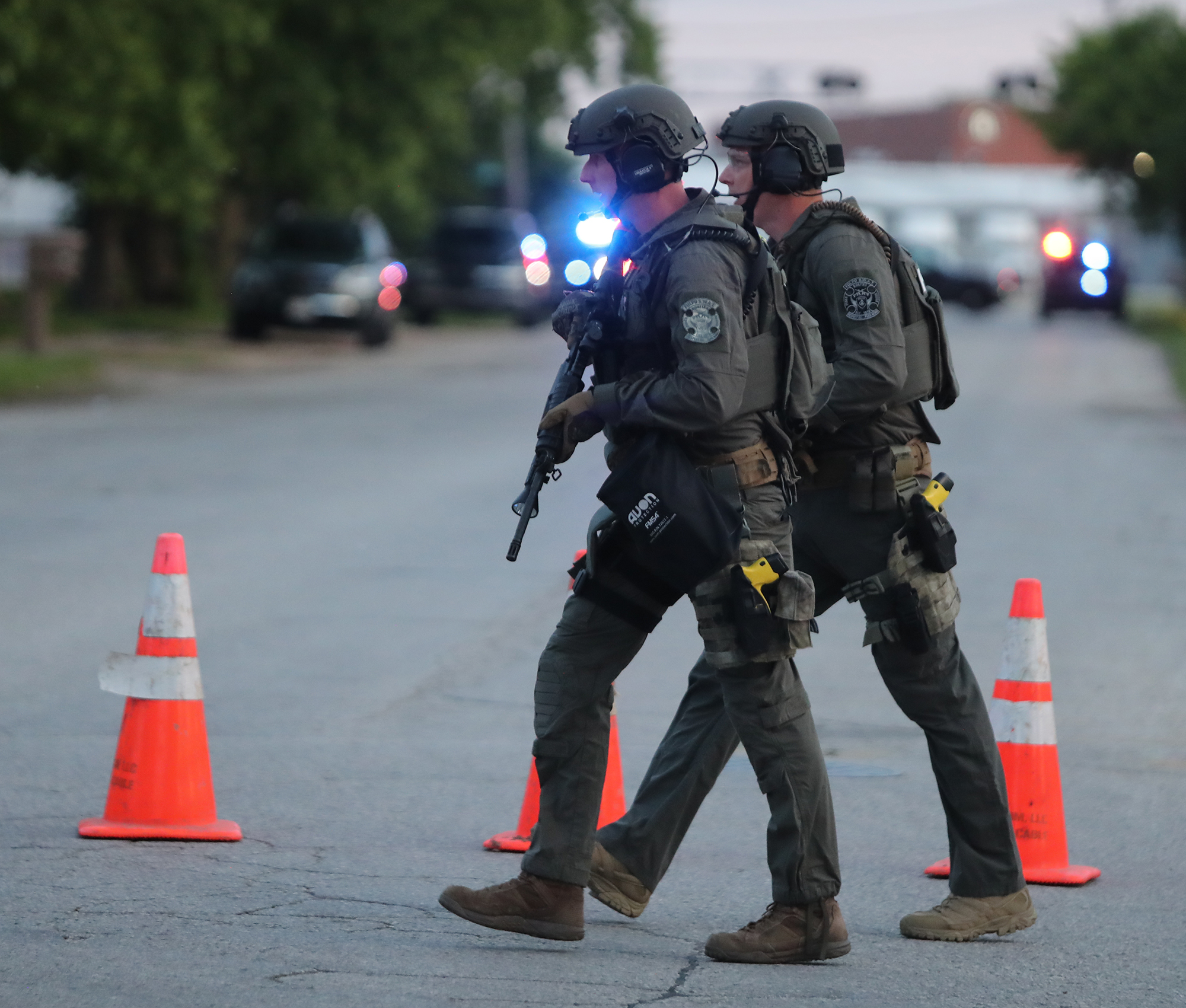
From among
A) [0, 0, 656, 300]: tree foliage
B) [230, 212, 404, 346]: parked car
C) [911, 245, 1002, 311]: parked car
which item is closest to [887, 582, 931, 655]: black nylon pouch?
[0, 0, 656, 300]: tree foliage

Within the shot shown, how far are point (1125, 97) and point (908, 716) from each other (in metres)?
48.2

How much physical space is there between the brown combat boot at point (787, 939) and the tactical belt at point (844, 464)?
98 centimetres

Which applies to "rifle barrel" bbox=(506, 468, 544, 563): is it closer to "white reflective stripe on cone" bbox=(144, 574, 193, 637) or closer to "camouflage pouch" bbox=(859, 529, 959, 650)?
"camouflage pouch" bbox=(859, 529, 959, 650)

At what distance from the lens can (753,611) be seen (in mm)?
4309

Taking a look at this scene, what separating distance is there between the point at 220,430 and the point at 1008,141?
110 meters

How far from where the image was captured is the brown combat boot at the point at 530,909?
4.59 m

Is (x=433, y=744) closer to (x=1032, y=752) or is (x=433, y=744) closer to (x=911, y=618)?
(x=1032, y=752)

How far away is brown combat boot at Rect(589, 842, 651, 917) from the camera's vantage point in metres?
4.77

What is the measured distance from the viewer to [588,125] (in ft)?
14.6

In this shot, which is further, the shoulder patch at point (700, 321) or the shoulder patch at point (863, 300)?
the shoulder patch at point (863, 300)

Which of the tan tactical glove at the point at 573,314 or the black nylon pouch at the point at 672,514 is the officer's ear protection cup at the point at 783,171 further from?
the black nylon pouch at the point at 672,514

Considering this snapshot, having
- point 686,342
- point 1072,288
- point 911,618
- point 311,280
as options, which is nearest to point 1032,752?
point 911,618

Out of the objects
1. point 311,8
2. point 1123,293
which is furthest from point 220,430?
point 1123,293

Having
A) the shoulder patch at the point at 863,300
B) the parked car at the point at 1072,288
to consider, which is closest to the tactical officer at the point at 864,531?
the shoulder patch at the point at 863,300
